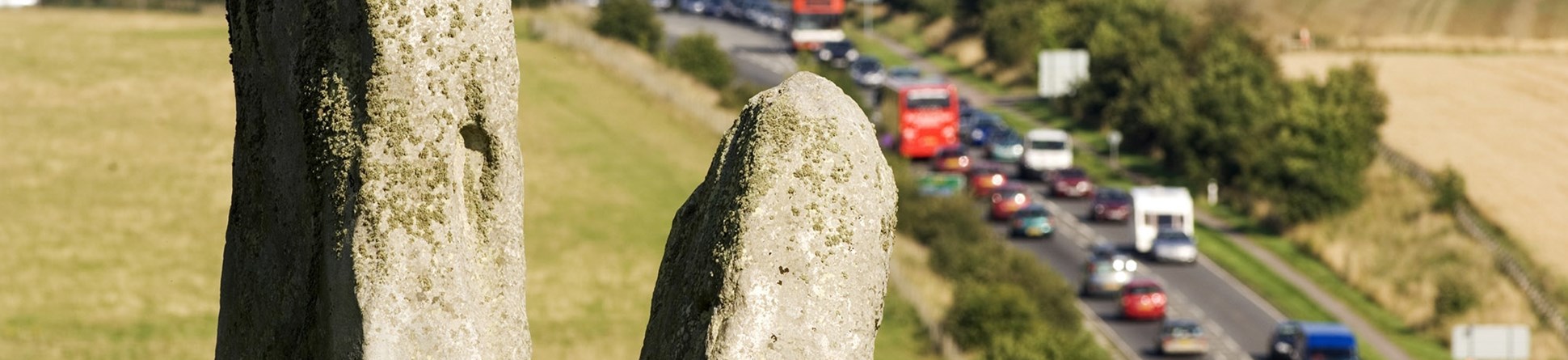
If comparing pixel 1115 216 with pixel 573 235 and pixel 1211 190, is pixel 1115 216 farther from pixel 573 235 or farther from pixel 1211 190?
pixel 573 235

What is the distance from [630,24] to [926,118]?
105 feet

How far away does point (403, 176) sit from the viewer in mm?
11906

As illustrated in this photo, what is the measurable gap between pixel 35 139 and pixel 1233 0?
3329 inches

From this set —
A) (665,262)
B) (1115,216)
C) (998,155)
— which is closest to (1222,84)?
(998,155)

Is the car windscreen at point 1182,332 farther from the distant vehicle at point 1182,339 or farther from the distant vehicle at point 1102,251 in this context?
the distant vehicle at point 1102,251

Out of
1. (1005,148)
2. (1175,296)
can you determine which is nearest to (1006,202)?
(1005,148)

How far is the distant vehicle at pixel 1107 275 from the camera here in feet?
267

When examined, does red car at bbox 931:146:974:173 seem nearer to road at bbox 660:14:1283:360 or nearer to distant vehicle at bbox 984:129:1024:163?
road at bbox 660:14:1283:360

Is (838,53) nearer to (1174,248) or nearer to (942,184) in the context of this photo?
(942,184)

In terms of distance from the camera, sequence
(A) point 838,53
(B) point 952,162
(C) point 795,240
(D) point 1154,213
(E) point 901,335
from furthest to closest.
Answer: (A) point 838,53 → (B) point 952,162 → (D) point 1154,213 → (E) point 901,335 → (C) point 795,240

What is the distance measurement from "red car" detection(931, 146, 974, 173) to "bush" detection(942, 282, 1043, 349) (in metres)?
35.5

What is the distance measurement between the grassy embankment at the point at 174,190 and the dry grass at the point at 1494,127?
1263 inches

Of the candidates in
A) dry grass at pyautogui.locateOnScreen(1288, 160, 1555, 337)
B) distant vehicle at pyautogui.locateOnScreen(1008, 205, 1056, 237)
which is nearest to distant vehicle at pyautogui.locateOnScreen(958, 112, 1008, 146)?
dry grass at pyautogui.locateOnScreen(1288, 160, 1555, 337)

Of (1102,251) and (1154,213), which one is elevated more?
(1154,213)
